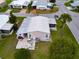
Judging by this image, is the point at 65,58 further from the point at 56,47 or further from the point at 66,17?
the point at 66,17

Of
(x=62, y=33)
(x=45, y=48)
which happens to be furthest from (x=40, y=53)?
(x=62, y=33)

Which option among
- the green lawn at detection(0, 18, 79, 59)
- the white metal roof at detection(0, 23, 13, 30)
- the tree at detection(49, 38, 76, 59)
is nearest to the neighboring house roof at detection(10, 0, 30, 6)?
the white metal roof at detection(0, 23, 13, 30)

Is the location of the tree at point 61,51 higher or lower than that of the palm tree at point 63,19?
higher

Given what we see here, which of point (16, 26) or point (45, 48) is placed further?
point (16, 26)

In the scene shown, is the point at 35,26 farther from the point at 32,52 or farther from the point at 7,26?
the point at 32,52

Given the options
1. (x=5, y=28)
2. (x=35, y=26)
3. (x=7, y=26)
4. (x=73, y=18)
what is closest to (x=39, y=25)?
(x=35, y=26)

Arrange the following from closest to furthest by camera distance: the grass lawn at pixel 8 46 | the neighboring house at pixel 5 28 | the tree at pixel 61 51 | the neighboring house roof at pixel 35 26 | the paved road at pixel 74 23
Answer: the tree at pixel 61 51, the grass lawn at pixel 8 46, the neighboring house roof at pixel 35 26, the neighboring house at pixel 5 28, the paved road at pixel 74 23

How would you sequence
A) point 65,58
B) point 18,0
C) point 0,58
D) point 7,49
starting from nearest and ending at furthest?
point 65,58, point 0,58, point 7,49, point 18,0

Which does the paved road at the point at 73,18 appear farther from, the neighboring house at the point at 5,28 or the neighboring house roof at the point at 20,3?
the neighboring house at the point at 5,28

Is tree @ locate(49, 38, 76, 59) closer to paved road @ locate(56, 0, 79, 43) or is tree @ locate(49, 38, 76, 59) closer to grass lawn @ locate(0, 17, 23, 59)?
grass lawn @ locate(0, 17, 23, 59)

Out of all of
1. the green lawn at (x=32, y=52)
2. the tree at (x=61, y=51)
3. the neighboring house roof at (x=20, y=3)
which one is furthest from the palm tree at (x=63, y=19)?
the neighboring house roof at (x=20, y=3)

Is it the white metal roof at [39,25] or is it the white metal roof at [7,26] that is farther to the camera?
the white metal roof at [7,26]
